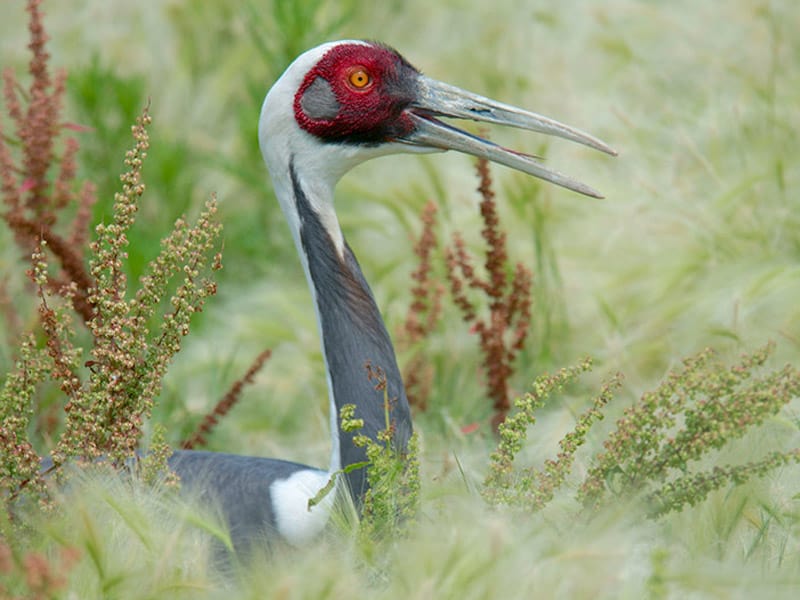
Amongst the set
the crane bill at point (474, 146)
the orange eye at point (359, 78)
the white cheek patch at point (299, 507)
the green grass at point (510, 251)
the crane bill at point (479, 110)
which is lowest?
the white cheek patch at point (299, 507)

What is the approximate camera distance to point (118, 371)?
7.52 feet

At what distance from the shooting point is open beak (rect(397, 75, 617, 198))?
254 cm

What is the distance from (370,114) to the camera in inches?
101

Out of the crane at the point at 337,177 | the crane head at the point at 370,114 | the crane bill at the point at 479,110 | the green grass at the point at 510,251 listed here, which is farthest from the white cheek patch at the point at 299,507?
the crane bill at the point at 479,110

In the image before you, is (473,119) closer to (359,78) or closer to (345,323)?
(359,78)

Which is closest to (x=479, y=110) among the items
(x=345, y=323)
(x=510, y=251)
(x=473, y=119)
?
(x=473, y=119)

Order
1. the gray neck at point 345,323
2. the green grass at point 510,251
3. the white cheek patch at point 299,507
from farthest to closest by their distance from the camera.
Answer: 1. the gray neck at point 345,323
2. the white cheek patch at point 299,507
3. the green grass at point 510,251

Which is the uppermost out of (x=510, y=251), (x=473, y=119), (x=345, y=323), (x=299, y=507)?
(x=473, y=119)

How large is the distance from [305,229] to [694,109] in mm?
2326

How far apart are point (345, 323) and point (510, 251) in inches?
66.6

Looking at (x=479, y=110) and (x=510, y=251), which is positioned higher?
(x=479, y=110)

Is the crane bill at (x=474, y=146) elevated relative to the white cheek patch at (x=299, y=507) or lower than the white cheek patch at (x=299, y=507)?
elevated

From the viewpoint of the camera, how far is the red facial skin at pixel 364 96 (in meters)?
2.54

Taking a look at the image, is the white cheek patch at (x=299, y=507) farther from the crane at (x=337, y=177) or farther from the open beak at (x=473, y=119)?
the open beak at (x=473, y=119)
